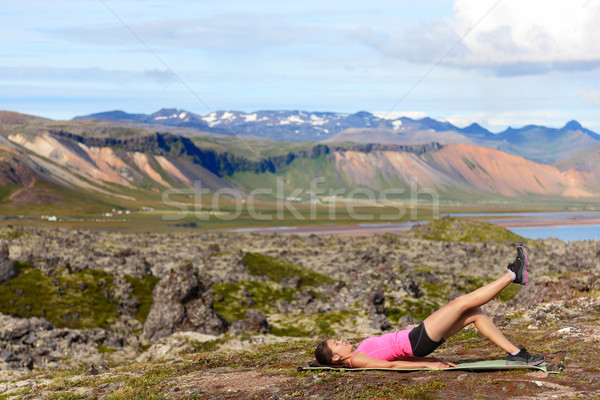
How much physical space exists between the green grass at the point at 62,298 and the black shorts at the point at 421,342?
43123 millimetres

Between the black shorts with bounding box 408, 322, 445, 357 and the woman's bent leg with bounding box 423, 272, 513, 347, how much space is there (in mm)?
148

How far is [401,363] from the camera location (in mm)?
16609

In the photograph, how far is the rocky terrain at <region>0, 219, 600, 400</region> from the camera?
16.4 m

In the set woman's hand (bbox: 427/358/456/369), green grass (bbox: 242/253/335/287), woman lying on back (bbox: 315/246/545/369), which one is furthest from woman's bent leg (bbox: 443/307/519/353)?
green grass (bbox: 242/253/335/287)

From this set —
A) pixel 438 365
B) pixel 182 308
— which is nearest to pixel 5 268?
pixel 182 308

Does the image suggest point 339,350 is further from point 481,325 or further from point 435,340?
point 481,325

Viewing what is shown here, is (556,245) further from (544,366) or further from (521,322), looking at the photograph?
(544,366)

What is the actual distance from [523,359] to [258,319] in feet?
116

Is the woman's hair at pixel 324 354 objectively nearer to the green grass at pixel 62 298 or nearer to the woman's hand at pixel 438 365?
the woman's hand at pixel 438 365

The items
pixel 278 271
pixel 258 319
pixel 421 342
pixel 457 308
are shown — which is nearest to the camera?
pixel 457 308

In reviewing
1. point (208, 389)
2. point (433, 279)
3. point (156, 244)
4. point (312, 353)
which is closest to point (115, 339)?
point (312, 353)

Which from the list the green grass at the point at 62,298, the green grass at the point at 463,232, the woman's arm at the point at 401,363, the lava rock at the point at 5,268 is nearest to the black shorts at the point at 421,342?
the woman's arm at the point at 401,363

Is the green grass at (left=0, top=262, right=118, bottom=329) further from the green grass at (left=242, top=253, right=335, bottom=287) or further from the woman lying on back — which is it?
the woman lying on back

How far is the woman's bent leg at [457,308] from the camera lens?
614 inches
